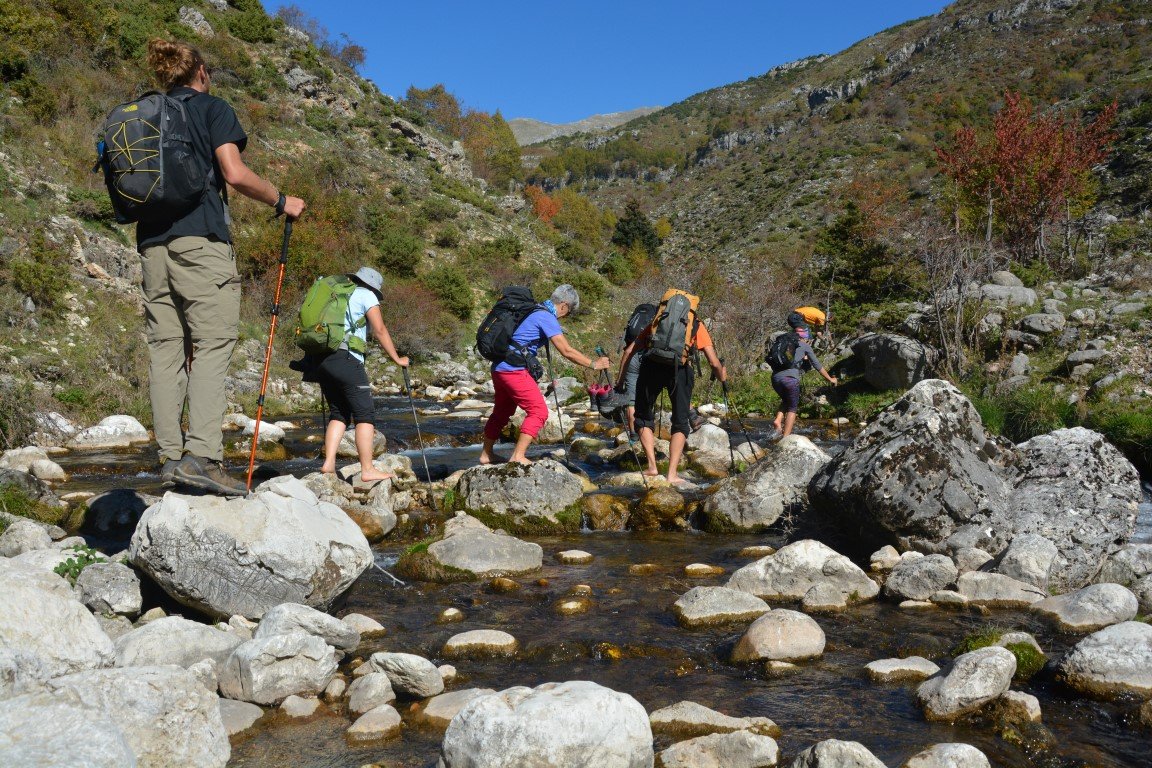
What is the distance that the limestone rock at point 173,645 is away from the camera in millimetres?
3971

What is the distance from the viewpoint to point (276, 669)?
386 cm

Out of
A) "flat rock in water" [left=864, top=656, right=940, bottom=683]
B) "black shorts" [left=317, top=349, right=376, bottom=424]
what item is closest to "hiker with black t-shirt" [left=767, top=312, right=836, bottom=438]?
"black shorts" [left=317, top=349, right=376, bottom=424]

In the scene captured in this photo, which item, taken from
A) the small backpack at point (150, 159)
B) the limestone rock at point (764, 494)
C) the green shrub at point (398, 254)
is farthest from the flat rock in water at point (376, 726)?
the green shrub at point (398, 254)

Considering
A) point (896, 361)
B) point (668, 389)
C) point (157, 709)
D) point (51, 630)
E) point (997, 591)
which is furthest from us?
point (896, 361)

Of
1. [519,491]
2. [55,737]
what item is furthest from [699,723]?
[519,491]

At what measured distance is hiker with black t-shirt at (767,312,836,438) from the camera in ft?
37.8

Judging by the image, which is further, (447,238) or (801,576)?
(447,238)

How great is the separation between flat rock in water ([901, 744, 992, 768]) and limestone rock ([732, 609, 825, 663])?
1.25m

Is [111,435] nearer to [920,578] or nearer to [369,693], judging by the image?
[369,693]

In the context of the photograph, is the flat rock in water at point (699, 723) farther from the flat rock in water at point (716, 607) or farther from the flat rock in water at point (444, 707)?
the flat rock in water at point (716, 607)

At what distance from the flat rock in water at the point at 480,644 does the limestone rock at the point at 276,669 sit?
31.4 inches

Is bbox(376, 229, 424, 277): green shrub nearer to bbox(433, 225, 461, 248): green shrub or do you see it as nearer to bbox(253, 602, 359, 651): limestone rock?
bbox(433, 225, 461, 248): green shrub

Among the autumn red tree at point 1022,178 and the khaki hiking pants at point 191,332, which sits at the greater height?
the autumn red tree at point 1022,178

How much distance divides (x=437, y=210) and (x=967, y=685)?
36257 millimetres
